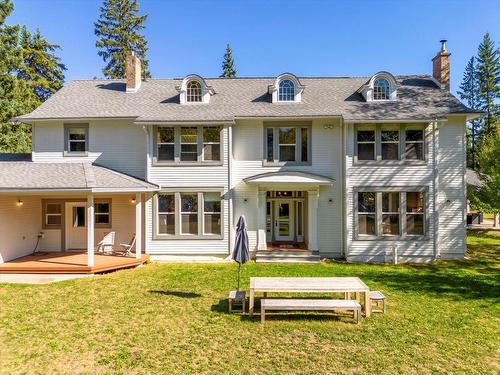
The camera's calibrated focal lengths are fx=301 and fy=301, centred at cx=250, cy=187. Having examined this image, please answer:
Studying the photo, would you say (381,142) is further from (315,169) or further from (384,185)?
(315,169)

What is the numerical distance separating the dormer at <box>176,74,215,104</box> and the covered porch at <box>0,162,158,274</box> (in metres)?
4.95

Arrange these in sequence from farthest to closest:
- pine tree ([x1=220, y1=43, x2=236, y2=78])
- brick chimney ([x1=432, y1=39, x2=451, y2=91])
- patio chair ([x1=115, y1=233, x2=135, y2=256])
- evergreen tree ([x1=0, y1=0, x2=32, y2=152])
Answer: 1. pine tree ([x1=220, y1=43, x2=236, y2=78])
2. evergreen tree ([x1=0, y1=0, x2=32, y2=152])
3. brick chimney ([x1=432, y1=39, x2=451, y2=91])
4. patio chair ([x1=115, y1=233, x2=135, y2=256])

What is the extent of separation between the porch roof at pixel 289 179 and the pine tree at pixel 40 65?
33.3 metres

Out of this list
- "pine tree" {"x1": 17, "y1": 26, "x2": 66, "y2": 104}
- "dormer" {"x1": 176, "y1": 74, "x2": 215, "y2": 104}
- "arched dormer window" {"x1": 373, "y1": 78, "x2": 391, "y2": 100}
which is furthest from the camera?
"pine tree" {"x1": 17, "y1": 26, "x2": 66, "y2": 104}

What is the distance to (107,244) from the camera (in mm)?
14055

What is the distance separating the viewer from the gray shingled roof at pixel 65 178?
37.7 ft

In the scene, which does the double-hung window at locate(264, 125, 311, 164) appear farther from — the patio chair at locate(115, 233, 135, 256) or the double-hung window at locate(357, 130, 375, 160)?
the patio chair at locate(115, 233, 135, 256)

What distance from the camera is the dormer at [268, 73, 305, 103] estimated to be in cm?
1540

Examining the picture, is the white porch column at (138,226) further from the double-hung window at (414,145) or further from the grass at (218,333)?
the double-hung window at (414,145)

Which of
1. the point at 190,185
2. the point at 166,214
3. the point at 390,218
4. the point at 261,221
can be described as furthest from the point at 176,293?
the point at 390,218

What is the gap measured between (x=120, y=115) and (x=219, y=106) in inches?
188

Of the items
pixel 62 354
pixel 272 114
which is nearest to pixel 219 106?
pixel 272 114

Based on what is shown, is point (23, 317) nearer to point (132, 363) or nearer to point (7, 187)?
point (132, 363)

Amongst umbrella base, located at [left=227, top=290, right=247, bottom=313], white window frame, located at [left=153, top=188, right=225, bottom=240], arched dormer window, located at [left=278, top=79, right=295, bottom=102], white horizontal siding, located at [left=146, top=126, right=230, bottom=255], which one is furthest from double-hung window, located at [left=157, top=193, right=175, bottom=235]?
arched dormer window, located at [left=278, top=79, right=295, bottom=102]
